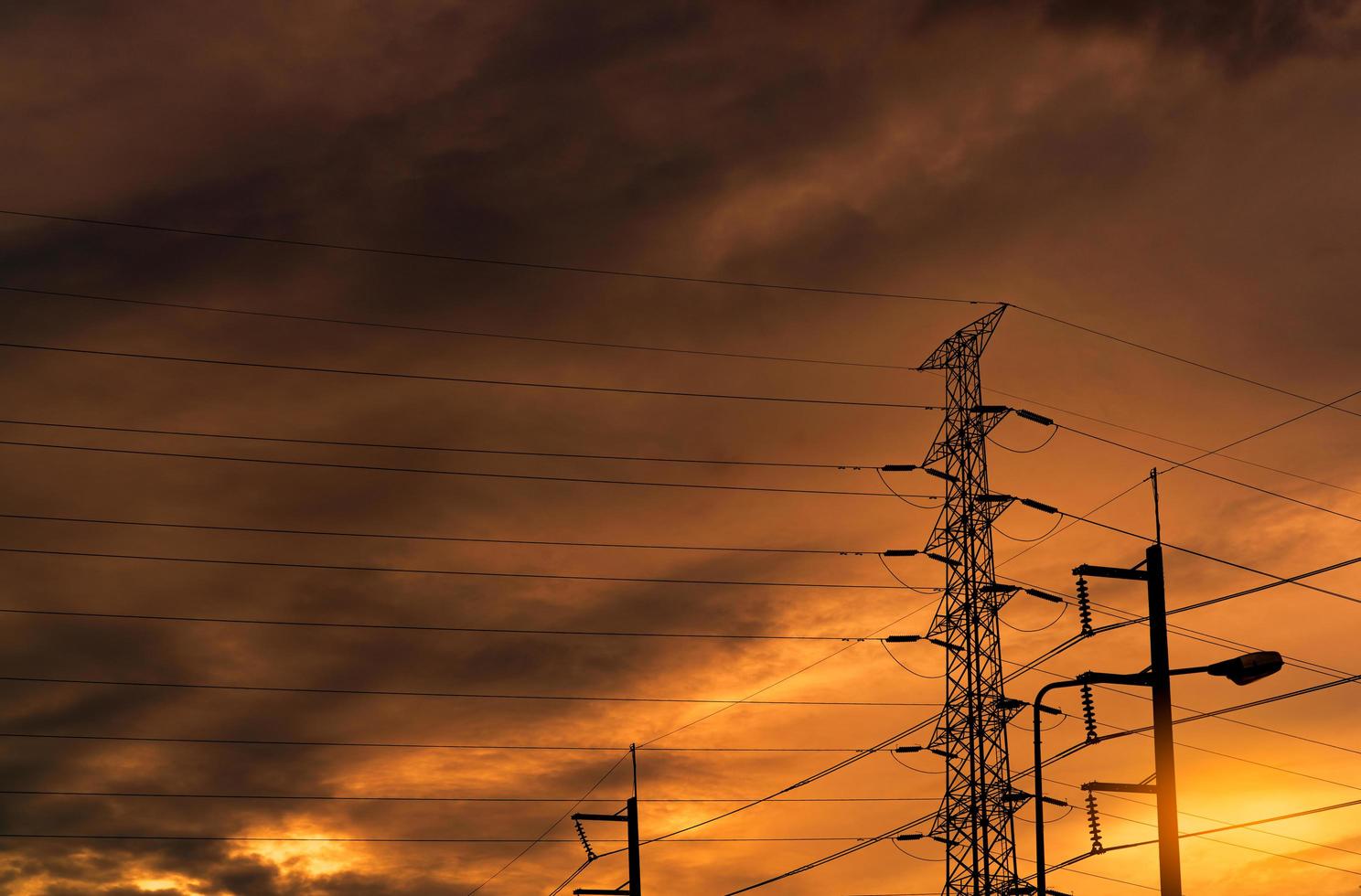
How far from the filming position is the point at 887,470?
63656mm

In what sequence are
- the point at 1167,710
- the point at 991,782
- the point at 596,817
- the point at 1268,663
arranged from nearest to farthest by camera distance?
the point at 1268,663
the point at 1167,710
the point at 991,782
the point at 596,817

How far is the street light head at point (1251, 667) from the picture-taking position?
27672 millimetres

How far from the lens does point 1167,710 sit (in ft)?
98.6

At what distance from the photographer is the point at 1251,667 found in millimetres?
28156

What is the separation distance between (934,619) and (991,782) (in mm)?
6682

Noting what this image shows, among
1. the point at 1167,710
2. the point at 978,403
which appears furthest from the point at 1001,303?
the point at 1167,710

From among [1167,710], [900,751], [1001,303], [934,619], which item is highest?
[1001,303]

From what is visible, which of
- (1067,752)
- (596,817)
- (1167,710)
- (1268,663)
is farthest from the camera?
(596,817)

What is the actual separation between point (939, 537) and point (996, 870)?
1292 centimetres

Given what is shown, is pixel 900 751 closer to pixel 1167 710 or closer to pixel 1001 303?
pixel 1001 303

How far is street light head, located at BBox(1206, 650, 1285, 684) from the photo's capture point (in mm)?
27672

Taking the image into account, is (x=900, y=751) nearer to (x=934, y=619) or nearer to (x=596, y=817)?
(x=934, y=619)

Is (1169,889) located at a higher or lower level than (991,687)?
lower

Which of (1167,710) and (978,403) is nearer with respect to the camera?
(1167,710)
